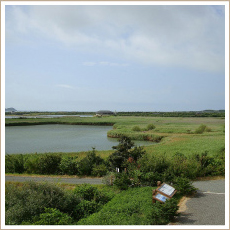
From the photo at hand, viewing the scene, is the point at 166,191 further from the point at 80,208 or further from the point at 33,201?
the point at 33,201

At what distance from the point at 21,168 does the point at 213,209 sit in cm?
1386

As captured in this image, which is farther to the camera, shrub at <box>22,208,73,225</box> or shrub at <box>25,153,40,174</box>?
shrub at <box>25,153,40,174</box>

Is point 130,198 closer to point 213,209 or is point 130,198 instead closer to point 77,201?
point 77,201

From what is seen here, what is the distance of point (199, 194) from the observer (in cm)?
1031

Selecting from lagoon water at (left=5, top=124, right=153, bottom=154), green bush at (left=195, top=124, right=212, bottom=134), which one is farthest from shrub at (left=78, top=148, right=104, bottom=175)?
green bush at (left=195, top=124, right=212, bottom=134)

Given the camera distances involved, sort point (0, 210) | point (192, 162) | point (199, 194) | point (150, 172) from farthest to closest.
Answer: point (192, 162)
point (150, 172)
point (199, 194)
point (0, 210)

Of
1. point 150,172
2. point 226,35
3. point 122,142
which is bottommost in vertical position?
point 150,172

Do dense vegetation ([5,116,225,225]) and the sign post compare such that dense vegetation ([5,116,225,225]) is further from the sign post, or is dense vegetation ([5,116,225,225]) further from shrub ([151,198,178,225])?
the sign post

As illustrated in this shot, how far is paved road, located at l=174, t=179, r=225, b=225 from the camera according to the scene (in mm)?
7547

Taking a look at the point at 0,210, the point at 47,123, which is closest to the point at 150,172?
the point at 0,210

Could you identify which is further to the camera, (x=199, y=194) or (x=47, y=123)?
(x=47, y=123)

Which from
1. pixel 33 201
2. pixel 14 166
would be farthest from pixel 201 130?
pixel 33 201

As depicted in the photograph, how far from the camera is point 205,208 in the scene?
339 inches

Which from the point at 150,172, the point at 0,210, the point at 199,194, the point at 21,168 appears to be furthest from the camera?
the point at 21,168
